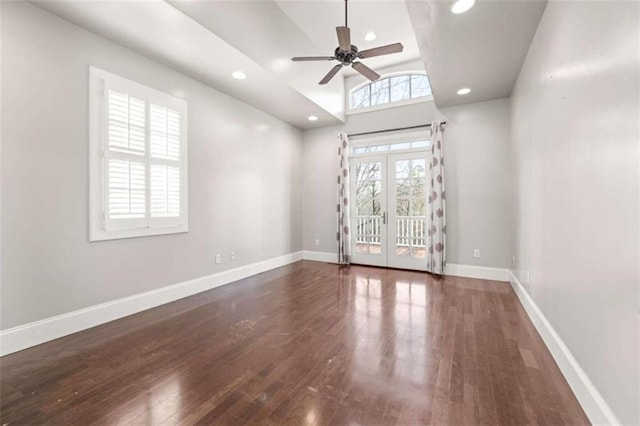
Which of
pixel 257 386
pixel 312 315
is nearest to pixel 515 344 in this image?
pixel 312 315

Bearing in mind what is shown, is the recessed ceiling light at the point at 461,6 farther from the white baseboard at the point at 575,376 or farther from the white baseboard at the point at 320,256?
the white baseboard at the point at 320,256

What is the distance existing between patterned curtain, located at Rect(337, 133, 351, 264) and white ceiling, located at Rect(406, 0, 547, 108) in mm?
2052

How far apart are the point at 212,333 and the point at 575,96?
3.46 meters

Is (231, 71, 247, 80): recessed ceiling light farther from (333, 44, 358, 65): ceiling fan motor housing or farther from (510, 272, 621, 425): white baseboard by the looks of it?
(510, 272, 621, 425): white baseboard

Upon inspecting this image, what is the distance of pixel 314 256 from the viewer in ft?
20.4

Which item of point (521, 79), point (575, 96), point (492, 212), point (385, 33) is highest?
point (385, 33)

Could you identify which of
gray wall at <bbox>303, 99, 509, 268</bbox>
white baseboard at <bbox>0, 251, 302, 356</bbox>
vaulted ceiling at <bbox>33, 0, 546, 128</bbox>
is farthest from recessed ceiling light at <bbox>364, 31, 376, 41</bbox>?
white baseboard at <bbox>0, 251, 302, 356</bbox>

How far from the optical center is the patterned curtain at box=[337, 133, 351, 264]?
571cm

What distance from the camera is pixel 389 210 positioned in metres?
5.44

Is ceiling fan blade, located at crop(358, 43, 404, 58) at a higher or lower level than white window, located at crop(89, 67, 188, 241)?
higher

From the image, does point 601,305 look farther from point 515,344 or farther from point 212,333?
point 212,333

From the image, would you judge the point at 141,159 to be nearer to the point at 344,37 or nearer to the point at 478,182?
the point at 344,37

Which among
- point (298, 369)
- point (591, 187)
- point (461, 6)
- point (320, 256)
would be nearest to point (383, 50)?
point (461, 6)

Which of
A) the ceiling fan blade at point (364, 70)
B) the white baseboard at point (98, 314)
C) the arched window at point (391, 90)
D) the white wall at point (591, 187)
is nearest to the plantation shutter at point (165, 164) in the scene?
the white baseboard at point (98, 314)
